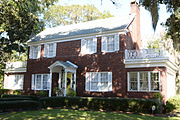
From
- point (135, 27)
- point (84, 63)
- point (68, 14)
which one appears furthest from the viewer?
point (68, 14)

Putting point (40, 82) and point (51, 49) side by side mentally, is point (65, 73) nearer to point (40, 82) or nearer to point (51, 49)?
point (51, 49)

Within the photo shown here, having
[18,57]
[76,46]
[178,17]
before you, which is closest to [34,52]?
[76,46]

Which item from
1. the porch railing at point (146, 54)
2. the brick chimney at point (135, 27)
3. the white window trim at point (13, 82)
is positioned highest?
the brick chimney at point (135, 27)

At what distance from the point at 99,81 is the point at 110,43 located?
11.8 feet

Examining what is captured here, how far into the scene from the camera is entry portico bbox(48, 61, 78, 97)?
690 inches

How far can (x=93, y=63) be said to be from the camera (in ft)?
58.1

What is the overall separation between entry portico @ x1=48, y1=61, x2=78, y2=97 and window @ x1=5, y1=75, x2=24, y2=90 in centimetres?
617

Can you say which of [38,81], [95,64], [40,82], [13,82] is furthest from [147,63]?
[13,82]

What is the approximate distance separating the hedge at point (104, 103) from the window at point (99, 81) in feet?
8.50

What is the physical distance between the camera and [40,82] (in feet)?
67.7

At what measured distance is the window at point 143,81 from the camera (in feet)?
49.4

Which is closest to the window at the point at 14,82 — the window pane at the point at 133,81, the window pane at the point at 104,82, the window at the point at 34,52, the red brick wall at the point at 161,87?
the window at the point at 34,52

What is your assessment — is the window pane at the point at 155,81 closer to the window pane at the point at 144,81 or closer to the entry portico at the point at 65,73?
the window pane at the point at 144,81

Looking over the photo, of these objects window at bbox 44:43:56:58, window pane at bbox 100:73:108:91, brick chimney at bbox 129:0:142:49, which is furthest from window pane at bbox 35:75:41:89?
brick chimney at bbox 129:0:142:49
